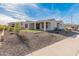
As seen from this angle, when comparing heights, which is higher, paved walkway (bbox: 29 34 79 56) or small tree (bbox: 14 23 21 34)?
small tree (bbox: 14 23 21 34)

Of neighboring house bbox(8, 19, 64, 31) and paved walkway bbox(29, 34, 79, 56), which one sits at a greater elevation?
neighboring house bbox(8, 19, 64, 31)

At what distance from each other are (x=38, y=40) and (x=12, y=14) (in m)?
0.66

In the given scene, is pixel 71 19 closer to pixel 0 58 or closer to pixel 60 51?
pixel 60 51

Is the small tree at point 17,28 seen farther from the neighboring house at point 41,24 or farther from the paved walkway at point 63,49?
the paved walkway at point 63,49

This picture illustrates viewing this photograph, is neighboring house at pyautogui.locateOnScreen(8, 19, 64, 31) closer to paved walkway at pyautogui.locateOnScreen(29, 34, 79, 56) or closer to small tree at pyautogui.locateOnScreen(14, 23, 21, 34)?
small tree at pyautogui.locateOnScreen(14, 23, 21, 34)

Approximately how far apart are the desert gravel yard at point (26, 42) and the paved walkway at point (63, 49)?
0.27 feet

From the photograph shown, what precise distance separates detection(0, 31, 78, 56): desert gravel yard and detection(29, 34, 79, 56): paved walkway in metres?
0.08

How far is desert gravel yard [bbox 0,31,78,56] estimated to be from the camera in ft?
→ 10.8

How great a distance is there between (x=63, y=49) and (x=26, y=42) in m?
0.67

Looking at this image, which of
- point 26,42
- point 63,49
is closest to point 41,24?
point 26,42

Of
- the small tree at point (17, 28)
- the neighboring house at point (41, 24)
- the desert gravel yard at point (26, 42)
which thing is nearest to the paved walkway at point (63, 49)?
the desert gravel yard at point (26, 42)

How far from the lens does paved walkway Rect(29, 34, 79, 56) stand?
3305 mm

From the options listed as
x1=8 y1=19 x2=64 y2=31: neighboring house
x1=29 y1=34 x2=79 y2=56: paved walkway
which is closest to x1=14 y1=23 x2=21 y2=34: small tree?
x1=8 y1=19 x2=64 y2=31: neighboring house

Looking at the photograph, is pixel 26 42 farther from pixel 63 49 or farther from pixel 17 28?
pixel 63 49
